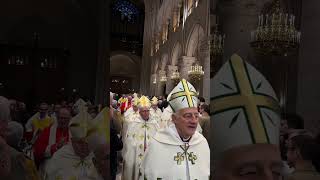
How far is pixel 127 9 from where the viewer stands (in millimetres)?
1273

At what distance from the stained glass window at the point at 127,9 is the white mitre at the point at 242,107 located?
1.43 ft

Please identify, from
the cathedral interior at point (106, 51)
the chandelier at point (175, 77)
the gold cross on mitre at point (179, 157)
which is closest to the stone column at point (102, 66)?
the cathedral interior at point (106, 51)

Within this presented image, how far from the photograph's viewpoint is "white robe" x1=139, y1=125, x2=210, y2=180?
242cm

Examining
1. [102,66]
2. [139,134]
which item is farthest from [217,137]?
[139,134]

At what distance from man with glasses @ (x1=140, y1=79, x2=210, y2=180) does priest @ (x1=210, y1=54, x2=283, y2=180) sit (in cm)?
107

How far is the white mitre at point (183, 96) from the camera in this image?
5.25 ft

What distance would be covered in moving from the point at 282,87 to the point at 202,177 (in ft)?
4.13

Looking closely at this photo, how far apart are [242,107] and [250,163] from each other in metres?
0.12

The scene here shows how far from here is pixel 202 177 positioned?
215 cm

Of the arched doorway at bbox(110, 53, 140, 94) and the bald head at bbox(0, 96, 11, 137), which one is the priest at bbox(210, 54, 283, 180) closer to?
the arched doorway at bbox(110, 53, 140, 94)

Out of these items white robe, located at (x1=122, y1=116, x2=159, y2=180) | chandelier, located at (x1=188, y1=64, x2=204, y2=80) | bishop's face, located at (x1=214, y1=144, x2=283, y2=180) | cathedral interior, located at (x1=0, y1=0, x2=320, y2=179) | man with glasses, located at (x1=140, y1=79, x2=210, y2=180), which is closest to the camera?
bishop's face, located at (x1=214, y1=144, x2=283, y2=180)

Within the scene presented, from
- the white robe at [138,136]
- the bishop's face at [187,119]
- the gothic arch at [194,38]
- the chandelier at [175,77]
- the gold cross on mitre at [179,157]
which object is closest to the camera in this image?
the gothic arch at [194,38]

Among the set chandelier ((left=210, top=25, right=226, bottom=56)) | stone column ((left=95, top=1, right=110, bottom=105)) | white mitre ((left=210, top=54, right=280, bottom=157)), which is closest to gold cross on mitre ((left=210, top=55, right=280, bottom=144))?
white mitre ((left=210, top=54, right=280, bottom=157))

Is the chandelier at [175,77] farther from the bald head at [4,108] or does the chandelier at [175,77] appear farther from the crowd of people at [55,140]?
the bald head at [4,108]
